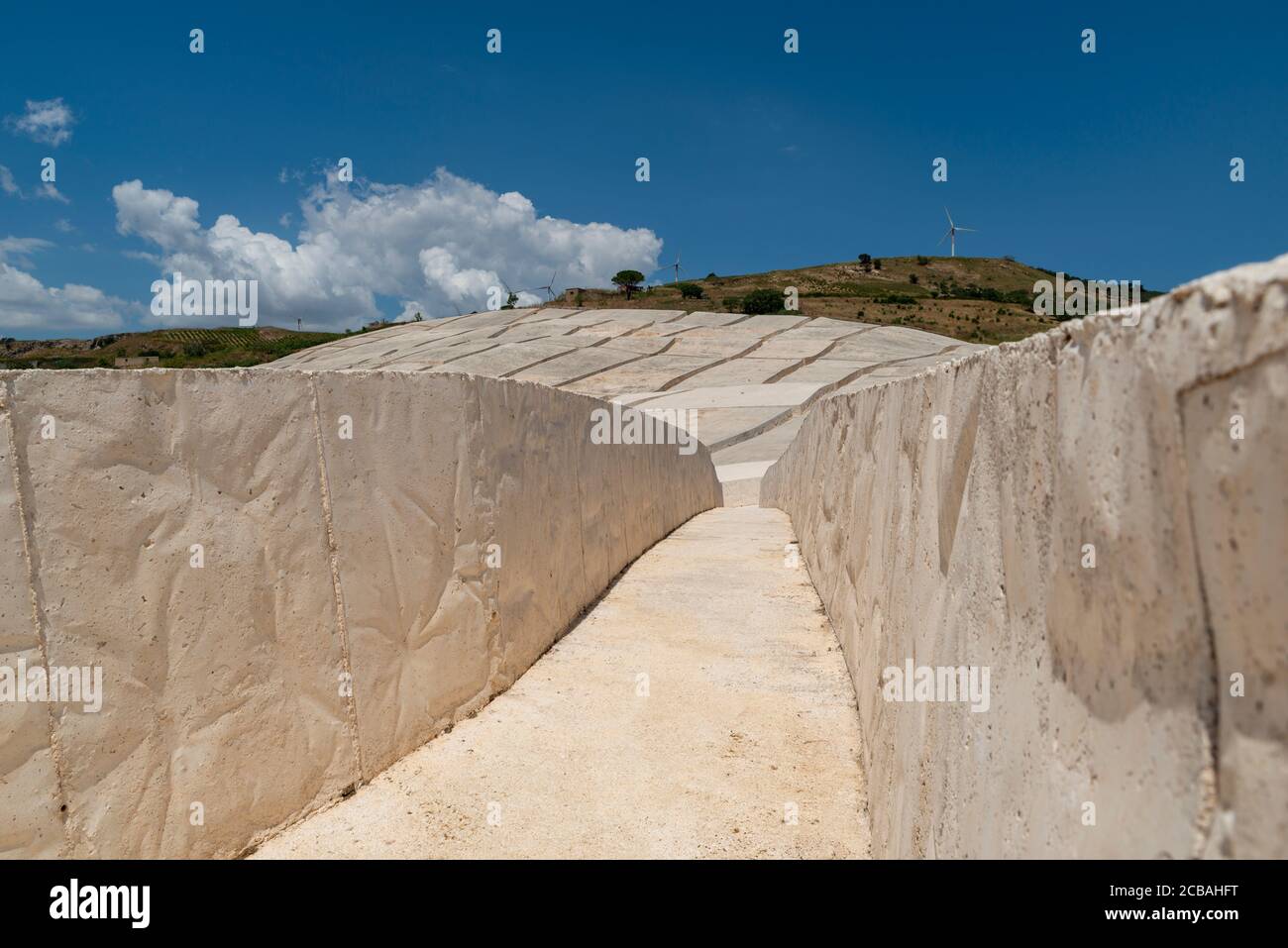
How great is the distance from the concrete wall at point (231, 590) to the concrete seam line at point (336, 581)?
10 millimetres

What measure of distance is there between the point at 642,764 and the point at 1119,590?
2.64 m

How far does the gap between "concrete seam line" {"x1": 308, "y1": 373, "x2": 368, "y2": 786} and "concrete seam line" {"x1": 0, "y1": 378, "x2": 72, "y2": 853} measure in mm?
977

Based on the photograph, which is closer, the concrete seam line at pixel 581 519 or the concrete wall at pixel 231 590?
the concrete wall at pixel 231 590

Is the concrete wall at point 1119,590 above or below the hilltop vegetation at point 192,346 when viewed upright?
below

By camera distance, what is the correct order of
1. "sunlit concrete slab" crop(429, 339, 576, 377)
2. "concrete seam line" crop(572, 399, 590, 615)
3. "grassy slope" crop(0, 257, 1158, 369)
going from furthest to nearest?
"grassy slope" crop(0, 257, 1158, 369) → "sunlit concrete slab" crop(429, 339, 576, 377) → "concrete seam line" crop(572, 399, 590, 615)

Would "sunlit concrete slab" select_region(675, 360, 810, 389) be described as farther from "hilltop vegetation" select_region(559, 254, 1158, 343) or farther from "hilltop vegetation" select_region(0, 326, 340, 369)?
"hilltop vegetation" select_region(0, 326, 340, 369)

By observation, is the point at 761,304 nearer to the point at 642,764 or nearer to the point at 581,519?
the point at 581,519

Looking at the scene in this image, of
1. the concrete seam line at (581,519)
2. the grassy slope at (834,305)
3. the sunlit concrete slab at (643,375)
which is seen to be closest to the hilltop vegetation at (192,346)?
the grassy slope at (834,305)

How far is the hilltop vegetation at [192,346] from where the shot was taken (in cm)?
3731

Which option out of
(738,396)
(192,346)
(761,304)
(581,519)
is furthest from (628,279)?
(581,519)

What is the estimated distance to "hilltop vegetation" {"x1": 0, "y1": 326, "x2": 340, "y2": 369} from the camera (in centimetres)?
3731

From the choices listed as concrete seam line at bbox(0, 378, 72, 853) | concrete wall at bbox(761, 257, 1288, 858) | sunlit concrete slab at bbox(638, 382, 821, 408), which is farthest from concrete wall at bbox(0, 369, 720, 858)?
sunlit concrete slab at bbox(638, 382, 821, 408)

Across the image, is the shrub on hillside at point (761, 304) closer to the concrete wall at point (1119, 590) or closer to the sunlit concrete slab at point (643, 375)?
the sunlit concrete slab at point (643, 375)
